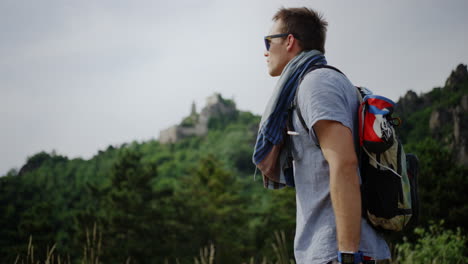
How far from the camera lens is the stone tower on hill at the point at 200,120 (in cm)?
9038

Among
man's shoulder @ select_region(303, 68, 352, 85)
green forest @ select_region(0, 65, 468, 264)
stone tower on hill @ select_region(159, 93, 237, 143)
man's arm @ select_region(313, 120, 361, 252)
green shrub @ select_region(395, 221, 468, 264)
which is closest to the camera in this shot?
man's arm @ select_region(313, 120, 361, 252)

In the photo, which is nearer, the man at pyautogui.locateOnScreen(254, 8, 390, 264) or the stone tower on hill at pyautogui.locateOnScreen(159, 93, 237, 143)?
the man at pyautogui.locateOnScreen(254, 8, 390, 264)

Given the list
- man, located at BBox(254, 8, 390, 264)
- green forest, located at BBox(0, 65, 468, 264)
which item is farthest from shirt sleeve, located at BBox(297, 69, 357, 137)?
Result: green forest, located at BBox(0, 65, 468, 264)

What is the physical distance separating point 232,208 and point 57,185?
27.0 metres

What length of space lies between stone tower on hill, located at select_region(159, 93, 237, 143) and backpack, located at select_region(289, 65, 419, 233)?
88.1 m

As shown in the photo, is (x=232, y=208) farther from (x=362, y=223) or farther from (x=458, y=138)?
(x=362, y=223)

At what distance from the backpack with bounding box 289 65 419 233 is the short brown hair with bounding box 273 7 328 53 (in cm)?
28

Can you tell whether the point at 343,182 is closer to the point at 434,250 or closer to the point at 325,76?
the point at 325,76

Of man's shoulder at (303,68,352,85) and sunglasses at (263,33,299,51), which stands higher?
sunglasses at (263,33,299,51)

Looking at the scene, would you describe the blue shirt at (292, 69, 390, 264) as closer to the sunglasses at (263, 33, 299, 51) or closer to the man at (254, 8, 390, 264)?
the man at (254, 8, 390, 264)

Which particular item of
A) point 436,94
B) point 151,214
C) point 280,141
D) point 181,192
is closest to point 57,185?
point 181,192

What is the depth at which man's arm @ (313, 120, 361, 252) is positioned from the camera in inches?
48.2

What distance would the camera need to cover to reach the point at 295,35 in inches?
60.9

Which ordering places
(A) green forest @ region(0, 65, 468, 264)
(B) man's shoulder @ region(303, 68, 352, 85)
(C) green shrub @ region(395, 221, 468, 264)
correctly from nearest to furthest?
(B) man's shoulder @ region(303, 68, 352, 85) < (C) green shrub @ region(395, 221, 468, 264) < (A) green forest @ region(0, 65, 468, 264)
